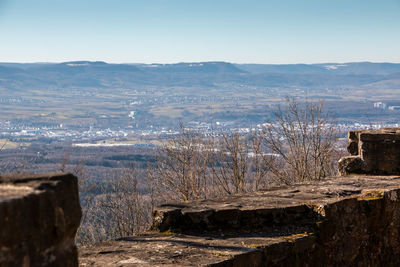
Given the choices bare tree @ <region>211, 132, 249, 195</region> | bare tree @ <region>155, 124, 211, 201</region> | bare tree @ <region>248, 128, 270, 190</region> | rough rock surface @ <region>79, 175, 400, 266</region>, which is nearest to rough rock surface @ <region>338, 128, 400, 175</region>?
rough rock surface @ <region>79, 175, 400, 266</region>

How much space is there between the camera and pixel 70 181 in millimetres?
2576

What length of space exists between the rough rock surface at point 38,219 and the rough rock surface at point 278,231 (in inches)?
60.1

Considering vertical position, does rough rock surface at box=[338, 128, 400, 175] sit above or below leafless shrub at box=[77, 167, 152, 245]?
above

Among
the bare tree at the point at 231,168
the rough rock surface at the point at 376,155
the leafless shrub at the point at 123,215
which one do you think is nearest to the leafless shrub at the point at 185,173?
the bare tree at the point at 231,168

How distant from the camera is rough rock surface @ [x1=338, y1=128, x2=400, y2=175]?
7.79 meters

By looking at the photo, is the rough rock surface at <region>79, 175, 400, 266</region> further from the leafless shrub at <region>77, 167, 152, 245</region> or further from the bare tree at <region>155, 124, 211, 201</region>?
the leafless shrub at <region>77, 167, 152, 245</region>

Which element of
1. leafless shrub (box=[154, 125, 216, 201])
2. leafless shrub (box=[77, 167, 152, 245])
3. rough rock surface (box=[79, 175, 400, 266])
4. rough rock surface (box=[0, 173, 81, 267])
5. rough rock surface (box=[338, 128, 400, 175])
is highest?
rough rock surface (box=[0, 173, 81, 267])

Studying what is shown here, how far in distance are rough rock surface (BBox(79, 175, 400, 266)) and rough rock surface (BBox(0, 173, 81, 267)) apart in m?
1.53

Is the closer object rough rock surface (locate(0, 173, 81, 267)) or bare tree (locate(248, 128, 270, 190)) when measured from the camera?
rough rock surface (locate(0, 173, 81, 267))

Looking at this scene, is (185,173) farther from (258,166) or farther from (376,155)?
(376,155)

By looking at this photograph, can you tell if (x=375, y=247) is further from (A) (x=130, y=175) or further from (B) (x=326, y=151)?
(A) (x=130, y=175)

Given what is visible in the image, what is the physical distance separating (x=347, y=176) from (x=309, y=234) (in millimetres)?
2775

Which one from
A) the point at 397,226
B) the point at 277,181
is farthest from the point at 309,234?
the point at 277,181

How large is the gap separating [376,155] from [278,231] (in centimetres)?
323
